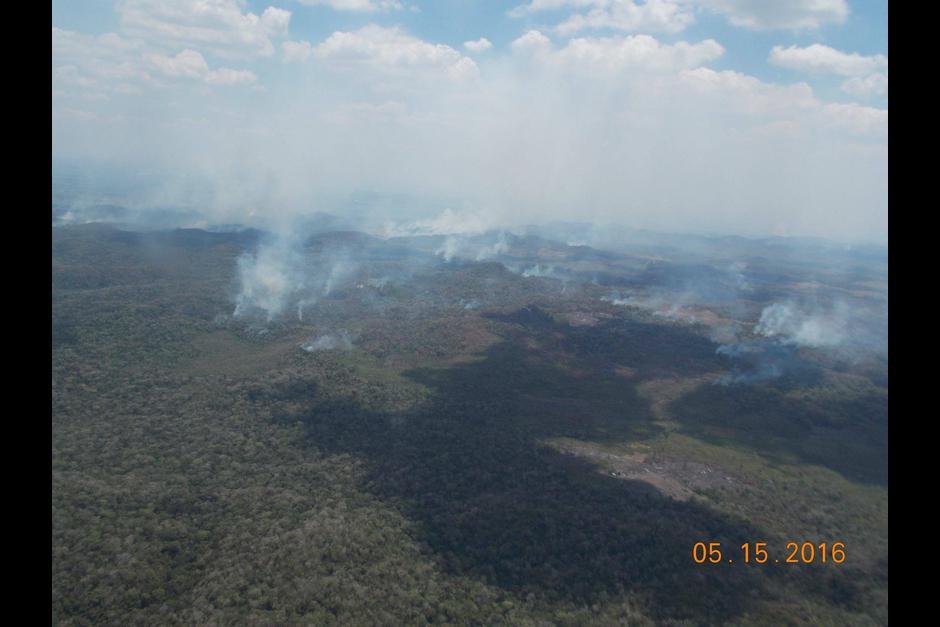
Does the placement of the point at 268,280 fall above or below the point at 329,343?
above

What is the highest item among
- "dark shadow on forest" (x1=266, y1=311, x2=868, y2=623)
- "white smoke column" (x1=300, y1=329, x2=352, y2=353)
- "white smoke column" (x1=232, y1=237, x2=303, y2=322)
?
"white smoke column" (x1=232, y1=237, x2=303, y2=322)

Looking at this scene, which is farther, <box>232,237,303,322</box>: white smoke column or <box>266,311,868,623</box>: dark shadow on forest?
<box>232,237,303,322</box>: white smoke column

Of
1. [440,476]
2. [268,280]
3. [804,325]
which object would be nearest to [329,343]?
[440,476]

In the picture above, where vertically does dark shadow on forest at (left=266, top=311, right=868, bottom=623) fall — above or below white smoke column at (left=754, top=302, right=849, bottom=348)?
below

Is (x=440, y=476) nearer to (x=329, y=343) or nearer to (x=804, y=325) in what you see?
(x=329, y=343)

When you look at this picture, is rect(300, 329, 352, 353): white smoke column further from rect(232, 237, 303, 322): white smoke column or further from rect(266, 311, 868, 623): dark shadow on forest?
rect(266, 311, 868, 623): dark shadow on forest

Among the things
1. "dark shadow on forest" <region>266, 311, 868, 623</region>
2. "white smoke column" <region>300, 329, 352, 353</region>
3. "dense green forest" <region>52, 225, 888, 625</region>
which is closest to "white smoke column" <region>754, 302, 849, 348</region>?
"dense green forest" <region>52, 225, 888, 625</region>

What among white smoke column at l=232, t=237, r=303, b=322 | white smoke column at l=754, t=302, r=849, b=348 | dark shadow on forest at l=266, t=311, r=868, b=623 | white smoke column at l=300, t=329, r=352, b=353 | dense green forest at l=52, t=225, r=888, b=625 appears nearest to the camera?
dense green forest at l=52, t=225, r=888, b=625
